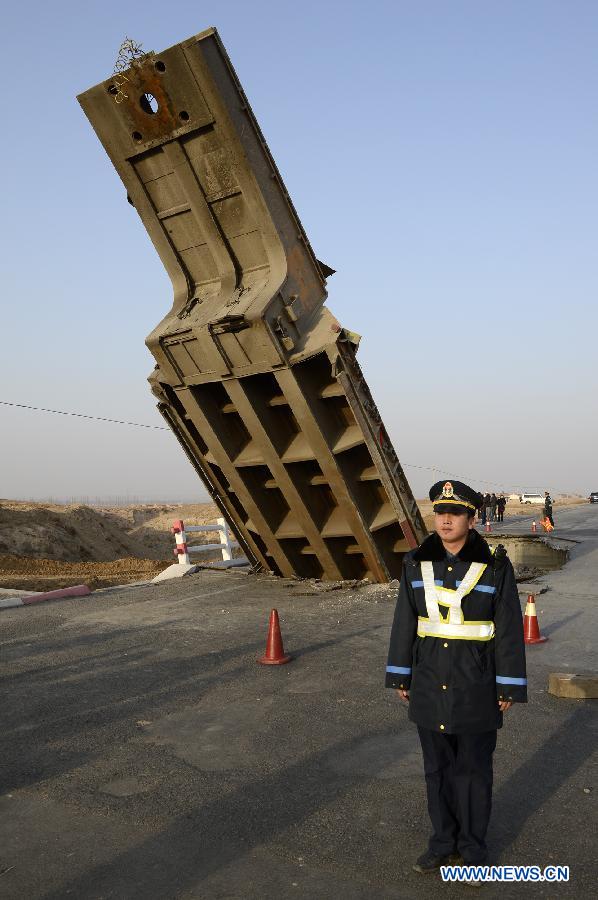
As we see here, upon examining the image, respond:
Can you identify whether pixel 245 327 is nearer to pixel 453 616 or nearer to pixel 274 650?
pixel 274 650

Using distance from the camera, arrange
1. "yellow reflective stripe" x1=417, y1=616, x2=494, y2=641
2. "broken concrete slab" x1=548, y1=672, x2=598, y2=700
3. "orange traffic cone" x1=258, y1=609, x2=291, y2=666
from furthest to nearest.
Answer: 1. "orange traffic cone" x1=258, y1=609, x2=291, y2=666
2. "broken concrete slab" x1=548, y1=672, x2=598, y2=700
3. "yellow reflective stripe" x1=417, y1=616, x2=494, y2=641

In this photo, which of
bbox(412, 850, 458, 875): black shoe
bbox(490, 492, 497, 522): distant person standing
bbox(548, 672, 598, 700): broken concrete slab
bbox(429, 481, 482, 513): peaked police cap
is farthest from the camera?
bbox(490, 492, 497, 522): distant person standing

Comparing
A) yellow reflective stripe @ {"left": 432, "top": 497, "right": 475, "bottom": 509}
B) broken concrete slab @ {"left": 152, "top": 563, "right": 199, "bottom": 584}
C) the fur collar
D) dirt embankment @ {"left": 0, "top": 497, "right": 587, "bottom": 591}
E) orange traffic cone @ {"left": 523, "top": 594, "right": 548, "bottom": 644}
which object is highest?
yellow reflective stripe @ {"left": 432, "top": 497, "right": 475, "bottom": 509}

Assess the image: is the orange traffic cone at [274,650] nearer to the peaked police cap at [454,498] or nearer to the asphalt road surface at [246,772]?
the asphalt road surface at [246,772]

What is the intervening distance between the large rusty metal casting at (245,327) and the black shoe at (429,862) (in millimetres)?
7067

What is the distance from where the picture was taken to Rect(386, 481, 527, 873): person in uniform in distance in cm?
343

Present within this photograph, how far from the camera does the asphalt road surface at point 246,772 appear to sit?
3406 mm

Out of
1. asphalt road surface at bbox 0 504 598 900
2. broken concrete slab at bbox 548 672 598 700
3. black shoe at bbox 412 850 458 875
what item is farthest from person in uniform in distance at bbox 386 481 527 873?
broken concrete slab at bbox 548 672 598 700

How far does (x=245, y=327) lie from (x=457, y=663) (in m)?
6.94

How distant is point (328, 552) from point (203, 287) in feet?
15.0

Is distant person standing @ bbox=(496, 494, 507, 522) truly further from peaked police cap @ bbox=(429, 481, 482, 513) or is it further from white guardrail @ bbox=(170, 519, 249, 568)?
peaked police cap @ bbox=(429, 481, 482, 513)

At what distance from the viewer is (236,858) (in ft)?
11.6

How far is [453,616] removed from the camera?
3588 millimetres

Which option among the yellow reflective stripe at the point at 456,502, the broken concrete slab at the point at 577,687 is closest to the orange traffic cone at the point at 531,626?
the broken concrete slab at the point at 577,687
